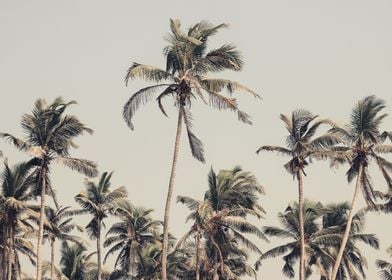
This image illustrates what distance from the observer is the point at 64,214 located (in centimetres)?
6688

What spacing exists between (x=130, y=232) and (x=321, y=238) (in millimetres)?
19984

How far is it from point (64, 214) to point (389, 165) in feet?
99.6

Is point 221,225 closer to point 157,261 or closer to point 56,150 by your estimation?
point 56,150

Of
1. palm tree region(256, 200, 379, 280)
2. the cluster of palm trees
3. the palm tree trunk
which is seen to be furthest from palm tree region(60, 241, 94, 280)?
the palm tree trunk

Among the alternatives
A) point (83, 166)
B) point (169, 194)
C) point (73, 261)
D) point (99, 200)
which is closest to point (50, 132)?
point (83, 166)

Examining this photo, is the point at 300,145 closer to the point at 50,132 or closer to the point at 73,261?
the point at 50,132

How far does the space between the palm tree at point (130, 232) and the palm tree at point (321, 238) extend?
1478cm

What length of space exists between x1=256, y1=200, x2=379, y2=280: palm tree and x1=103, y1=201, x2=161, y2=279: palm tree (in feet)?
48.5

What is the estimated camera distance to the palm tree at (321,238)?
2296 inches

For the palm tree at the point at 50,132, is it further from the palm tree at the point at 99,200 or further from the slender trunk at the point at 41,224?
the palm tree at the point at 99,200

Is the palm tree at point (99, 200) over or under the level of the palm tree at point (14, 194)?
over

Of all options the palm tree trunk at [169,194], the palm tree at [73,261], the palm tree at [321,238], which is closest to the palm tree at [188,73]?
the palm tree trunk at [169,194]

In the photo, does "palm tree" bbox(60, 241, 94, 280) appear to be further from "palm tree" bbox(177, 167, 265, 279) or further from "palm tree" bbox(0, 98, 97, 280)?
"palm tree" bbox(0, 98, 97, 280)

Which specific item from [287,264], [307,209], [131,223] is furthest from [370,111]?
[131,223]
